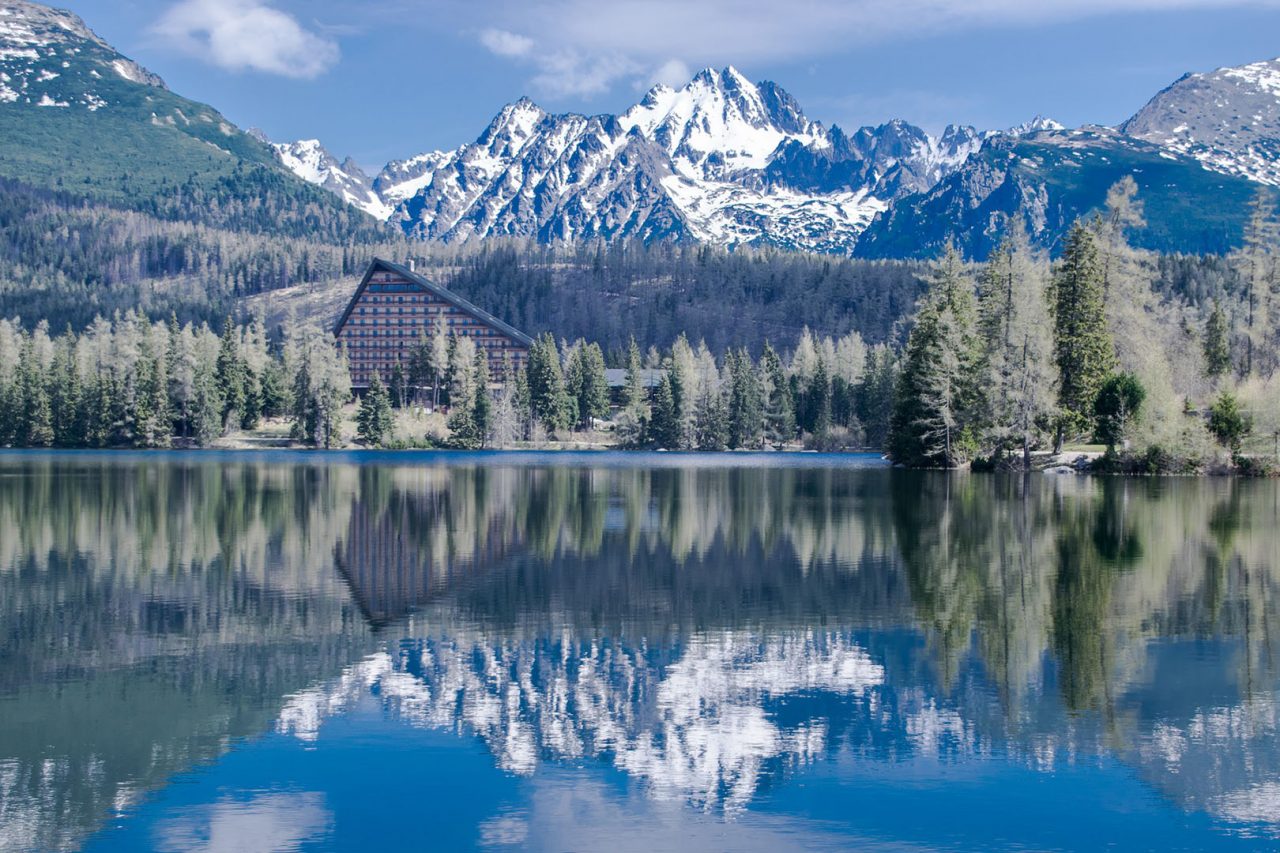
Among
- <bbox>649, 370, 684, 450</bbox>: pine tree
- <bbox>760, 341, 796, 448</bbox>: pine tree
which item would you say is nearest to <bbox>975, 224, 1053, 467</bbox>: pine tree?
<bbox>649, 370, 684, 450</bbox>: pine tree

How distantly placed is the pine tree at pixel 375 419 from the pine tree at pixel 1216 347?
95.6 meters

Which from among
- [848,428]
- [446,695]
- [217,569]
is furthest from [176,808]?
[848,428]

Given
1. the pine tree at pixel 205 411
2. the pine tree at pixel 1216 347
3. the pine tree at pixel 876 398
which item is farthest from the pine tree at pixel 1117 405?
the pine tree at pixel 205 411

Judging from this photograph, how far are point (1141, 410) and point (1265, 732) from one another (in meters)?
73.9

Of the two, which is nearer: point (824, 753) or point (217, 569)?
point (824, 753)

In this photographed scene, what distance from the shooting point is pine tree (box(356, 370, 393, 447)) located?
154 metres

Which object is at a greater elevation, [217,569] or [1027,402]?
[1027,402]

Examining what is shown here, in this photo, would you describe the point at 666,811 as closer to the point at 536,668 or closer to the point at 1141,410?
the point at 536,668

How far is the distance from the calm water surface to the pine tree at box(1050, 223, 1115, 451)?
53075mm

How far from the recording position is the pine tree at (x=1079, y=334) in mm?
95062

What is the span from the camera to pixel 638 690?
21453mm

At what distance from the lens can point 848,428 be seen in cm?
16862

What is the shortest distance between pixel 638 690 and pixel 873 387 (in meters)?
138

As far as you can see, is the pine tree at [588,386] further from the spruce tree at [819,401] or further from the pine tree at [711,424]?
the spruce tree at [819,401]
